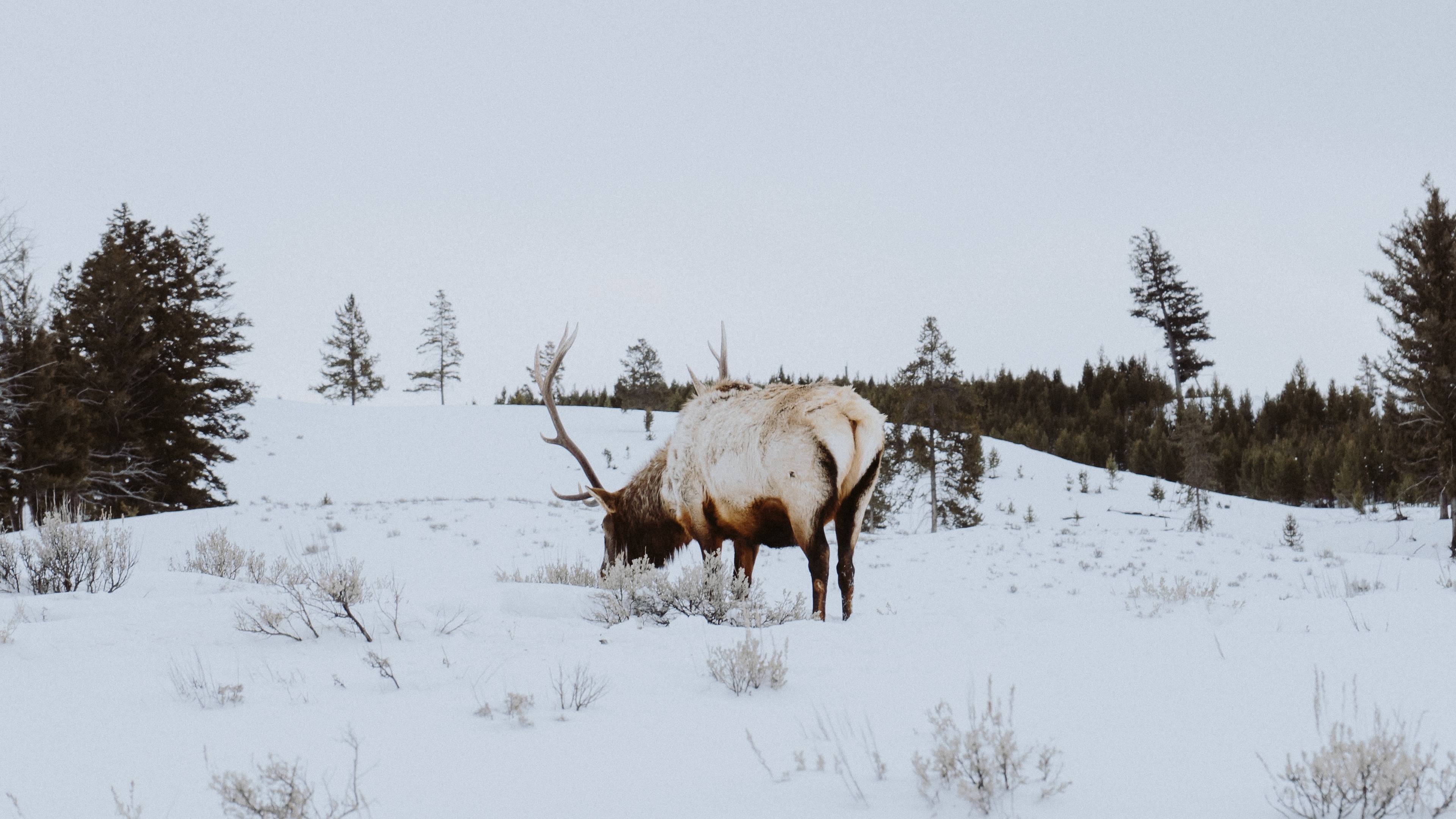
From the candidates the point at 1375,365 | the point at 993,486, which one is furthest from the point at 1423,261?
the point at 993,486

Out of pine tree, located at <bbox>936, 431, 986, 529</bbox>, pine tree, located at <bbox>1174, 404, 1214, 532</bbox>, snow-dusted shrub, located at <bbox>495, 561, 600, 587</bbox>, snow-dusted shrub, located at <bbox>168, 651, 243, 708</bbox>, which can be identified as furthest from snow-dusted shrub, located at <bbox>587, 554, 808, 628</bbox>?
pine tree, located at <bbox>1174, 404, 1214, 532</bbox>

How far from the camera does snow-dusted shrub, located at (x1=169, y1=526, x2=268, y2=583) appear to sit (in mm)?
6305

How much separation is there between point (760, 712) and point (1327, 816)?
1511 millimetres

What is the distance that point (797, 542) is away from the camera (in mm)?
5082

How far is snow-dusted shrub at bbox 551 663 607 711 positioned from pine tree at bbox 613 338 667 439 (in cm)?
3508

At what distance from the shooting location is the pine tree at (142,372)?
18219 millimetres

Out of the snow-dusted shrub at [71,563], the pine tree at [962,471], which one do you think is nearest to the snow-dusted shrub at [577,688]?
the snow-dusted shrub at [71,563]

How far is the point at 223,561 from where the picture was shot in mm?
6547

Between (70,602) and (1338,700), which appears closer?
(1338,700)

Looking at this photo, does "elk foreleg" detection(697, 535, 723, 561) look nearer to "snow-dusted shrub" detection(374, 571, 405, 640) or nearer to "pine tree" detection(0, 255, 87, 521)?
"snow-dusted shrub" detection(374, 571, 405, 640)

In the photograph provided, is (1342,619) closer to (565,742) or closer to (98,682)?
(565,742)

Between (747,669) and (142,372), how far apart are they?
22.5 metres

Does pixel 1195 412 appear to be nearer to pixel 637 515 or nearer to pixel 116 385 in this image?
pixel 637 515

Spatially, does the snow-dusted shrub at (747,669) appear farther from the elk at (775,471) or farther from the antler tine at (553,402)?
the antler tine at (553,402)
